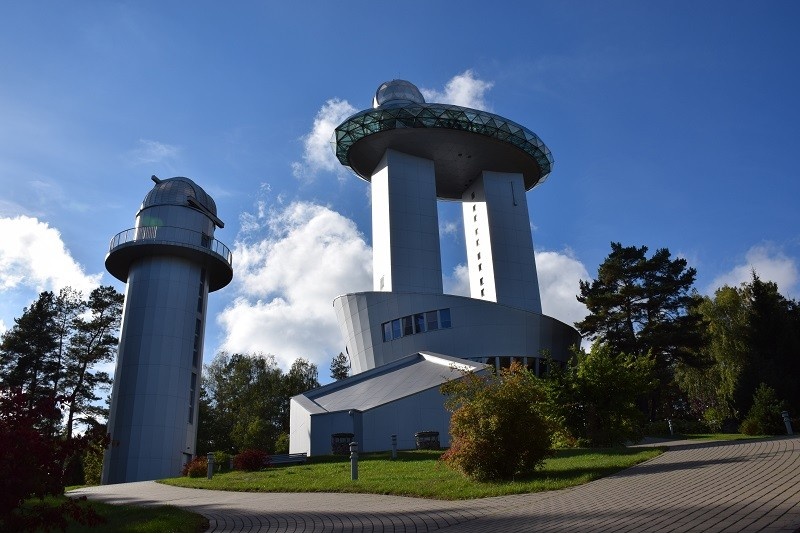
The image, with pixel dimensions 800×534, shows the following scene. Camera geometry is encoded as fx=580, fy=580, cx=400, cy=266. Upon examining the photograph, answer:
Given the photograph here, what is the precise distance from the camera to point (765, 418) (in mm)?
26703

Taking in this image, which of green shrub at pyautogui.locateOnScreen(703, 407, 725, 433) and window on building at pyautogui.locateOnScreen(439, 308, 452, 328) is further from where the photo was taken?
window on building at pyautogui.locateOnScreen(439, 308, 452, 328)

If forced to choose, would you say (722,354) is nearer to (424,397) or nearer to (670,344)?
(670,344)

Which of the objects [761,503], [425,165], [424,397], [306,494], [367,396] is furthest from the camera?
[425,165]

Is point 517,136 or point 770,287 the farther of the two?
point 517,136

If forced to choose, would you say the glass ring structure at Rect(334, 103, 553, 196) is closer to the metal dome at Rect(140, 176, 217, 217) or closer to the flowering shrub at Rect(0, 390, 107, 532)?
the metal dome at Rect(140, 176, 217, 217)

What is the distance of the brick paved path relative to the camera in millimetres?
7219

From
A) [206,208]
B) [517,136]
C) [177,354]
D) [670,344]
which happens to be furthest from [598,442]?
[517,136]

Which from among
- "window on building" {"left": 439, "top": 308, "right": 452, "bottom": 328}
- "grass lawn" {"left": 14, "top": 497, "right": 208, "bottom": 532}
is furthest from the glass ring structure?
"grass lawn" {"left": 14, "top": 497, "right": 208, "bottom": 532}

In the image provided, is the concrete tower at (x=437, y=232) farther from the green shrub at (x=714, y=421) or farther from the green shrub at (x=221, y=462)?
the green shrub at (x=221, y=462)

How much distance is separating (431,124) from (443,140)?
208cm

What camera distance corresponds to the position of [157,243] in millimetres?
39781

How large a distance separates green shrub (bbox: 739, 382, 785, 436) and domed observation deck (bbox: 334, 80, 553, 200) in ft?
106

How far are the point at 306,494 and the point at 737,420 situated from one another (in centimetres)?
3093

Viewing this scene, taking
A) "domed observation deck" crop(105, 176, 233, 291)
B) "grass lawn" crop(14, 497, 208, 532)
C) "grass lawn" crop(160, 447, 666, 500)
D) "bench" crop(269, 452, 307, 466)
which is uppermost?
"domed observation deck" crop(105, 176, 233, 291)
